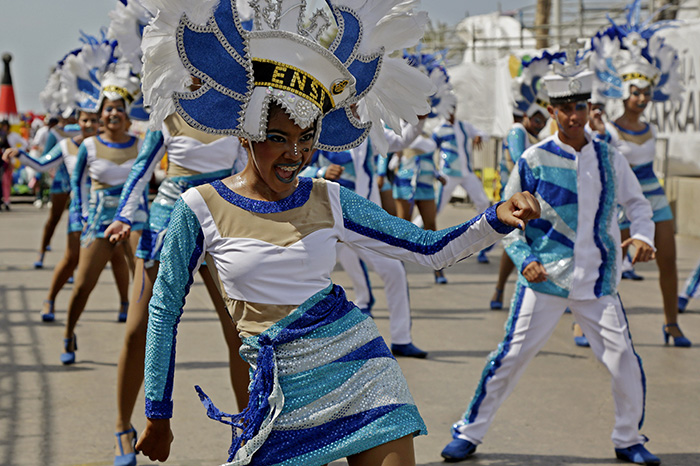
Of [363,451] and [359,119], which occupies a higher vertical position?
[359,119]

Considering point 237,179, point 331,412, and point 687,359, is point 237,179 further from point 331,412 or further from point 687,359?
point 687,359

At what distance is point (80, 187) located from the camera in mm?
7668

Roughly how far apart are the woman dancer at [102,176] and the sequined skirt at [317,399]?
13.5ft

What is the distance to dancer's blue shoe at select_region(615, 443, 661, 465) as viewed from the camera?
4820 millimetres

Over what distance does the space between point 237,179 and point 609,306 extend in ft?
8.20

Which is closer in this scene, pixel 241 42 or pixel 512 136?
pixel 241 42

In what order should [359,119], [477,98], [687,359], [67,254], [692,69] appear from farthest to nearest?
[477,98], [692,69], [67,254], [687,359], [359,119]

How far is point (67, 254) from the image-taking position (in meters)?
8.22

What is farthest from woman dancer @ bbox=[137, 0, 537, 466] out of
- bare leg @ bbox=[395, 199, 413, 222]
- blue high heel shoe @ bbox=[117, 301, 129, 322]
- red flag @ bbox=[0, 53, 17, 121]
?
red flag @ bbox=[0, 53, 17, 121]

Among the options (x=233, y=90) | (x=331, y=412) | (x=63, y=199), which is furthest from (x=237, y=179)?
(x=63, y=199)

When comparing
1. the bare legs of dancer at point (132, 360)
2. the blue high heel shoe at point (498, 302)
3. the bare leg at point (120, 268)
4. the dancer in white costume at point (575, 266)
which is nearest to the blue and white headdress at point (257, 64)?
the bare legs of dancer at point (132, 360)

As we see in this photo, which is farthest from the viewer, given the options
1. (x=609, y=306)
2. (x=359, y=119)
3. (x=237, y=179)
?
(x=609, y=306)

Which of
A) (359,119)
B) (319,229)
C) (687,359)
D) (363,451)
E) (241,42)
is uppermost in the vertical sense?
(241,42)

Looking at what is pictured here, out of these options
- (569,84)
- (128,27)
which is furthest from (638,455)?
(128,27)
